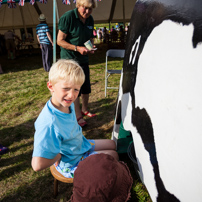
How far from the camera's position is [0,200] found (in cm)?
182

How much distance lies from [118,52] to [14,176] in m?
2.74

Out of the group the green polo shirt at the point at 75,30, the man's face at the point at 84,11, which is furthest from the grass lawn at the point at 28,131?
the man's face at the point at 84,11

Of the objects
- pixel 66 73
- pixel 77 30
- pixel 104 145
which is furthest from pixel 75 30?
pixel 104 145

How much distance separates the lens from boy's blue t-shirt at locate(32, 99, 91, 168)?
116 centimetres

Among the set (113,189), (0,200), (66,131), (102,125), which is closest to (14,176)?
(0,200)

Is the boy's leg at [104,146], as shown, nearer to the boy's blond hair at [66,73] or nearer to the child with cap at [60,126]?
the child with cap at [60,126]

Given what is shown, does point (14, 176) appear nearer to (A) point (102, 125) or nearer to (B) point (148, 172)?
(A) point (102, 125)

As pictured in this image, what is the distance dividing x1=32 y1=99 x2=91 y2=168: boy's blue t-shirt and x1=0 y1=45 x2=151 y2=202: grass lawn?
0.62 metres

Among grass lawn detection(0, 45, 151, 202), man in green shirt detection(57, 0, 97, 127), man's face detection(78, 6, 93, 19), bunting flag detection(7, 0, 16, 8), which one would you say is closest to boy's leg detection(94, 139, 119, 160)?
grass lawn detection(0, 45, 151, 202)

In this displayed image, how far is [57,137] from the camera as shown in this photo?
1.22 m

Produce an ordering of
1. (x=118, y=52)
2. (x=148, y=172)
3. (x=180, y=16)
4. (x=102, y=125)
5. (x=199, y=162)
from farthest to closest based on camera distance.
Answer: (x=118, y=52), (x=102, y=125), (x=148, y=172), (x=180, y=16), (x=199, y=162)

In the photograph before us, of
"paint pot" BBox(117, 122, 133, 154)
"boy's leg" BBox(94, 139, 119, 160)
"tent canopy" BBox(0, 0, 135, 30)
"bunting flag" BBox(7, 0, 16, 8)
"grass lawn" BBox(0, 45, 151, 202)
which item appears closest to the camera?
"boy's leg" BBox(94, 139, 119, 160)

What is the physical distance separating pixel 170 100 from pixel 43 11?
12.3 meters

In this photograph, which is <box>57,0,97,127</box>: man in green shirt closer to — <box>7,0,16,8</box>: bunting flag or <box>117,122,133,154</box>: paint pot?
<box>117,122,133,154</box>: paint pot
